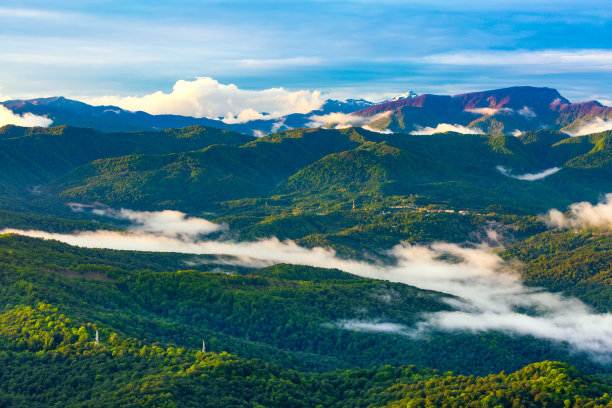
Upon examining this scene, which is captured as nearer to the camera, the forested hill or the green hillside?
the green hillside

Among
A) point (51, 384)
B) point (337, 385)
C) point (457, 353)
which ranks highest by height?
point (51, 384)

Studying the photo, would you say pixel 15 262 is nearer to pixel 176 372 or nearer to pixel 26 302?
pixel 26 302

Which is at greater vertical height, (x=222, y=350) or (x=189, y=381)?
(x=189, y=381)

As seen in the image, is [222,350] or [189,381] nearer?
[189,381]

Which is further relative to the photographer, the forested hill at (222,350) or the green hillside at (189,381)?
the forested hill at (222,350)

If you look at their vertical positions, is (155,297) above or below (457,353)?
above

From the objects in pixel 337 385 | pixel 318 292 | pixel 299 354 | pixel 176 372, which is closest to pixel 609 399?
pixel 337 385

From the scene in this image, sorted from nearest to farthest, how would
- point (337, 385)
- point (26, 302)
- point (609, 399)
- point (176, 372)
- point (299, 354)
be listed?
point (609, 399)
point (176, 372)
point (337, 385)
point (26, 302)
point (299, 354)

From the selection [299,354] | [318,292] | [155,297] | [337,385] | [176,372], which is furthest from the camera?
[318,292]

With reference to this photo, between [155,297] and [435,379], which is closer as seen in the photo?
[435,379]
